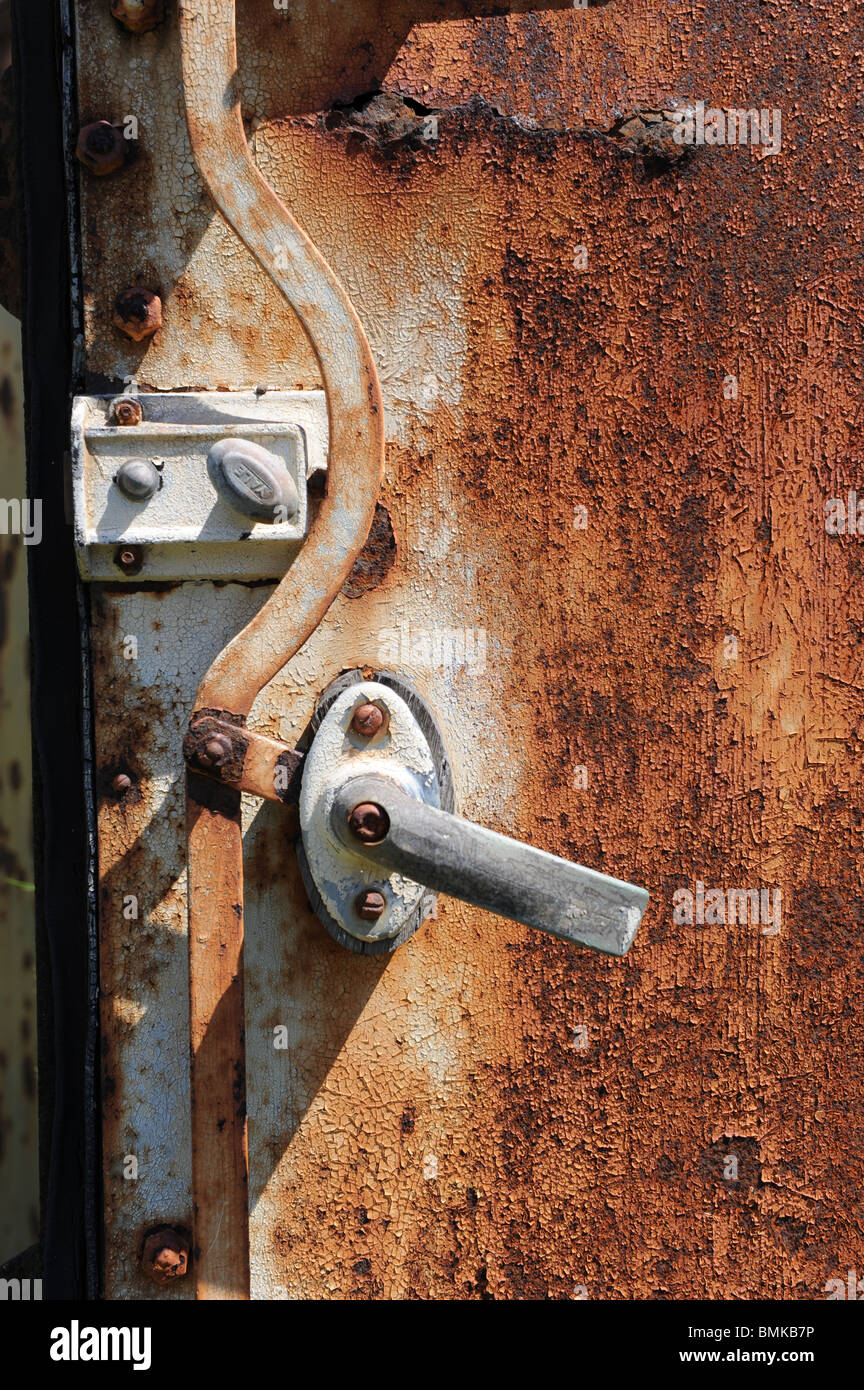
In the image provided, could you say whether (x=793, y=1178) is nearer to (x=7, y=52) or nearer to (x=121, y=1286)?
(x=121, y=1286)

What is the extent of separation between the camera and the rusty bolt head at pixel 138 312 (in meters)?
0.99

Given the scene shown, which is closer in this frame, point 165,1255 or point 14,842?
point 165,1255

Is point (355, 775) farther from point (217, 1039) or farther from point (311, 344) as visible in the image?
point (311, 344)

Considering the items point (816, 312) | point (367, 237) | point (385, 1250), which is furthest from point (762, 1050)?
point (367, 237)

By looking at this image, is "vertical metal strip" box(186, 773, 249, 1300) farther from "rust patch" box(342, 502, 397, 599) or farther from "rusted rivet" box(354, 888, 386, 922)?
"rust patch" box(342, 502, 397, 599)

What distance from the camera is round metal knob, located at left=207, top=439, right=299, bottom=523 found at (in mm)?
922

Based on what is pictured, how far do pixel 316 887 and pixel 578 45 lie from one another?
815 millimetres

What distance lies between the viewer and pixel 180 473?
3.18ft

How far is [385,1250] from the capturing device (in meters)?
1.04

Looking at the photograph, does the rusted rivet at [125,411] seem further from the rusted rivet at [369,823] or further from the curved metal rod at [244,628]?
the rusted rivet at [369,823]

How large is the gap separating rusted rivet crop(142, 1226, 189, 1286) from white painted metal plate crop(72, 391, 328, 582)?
616 millimetres

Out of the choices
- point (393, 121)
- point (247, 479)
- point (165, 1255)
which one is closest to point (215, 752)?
point (247, 479)

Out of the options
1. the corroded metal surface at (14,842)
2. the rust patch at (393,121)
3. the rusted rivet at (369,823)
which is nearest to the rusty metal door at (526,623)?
the rust patch at (393,121)

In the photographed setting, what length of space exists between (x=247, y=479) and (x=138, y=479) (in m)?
0.10
